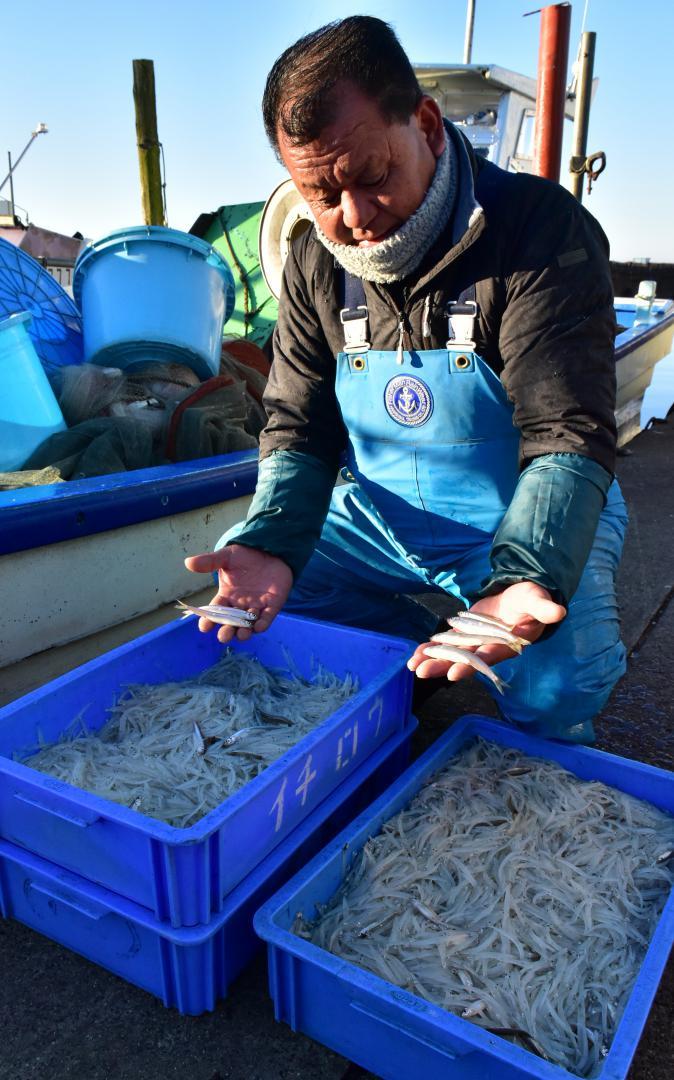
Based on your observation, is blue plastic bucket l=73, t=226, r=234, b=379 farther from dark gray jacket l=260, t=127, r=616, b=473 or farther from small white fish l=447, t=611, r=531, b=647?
small white fish l=447, t=611, r=531, b=647

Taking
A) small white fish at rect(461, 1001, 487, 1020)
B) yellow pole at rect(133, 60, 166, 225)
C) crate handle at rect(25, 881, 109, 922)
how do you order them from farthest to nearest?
yellow pole at rect(133, 60, 166, 225)
crate handle at rect(25, 881, 109, 922)
small white fish at rect(461, 1001, 487, 1020)

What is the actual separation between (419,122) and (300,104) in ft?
1.36

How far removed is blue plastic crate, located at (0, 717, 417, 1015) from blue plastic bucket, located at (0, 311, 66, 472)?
1.87m

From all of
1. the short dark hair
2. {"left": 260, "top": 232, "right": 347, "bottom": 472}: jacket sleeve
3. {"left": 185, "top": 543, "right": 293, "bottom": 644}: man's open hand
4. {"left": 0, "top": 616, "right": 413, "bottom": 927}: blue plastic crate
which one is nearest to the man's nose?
the short dark hair

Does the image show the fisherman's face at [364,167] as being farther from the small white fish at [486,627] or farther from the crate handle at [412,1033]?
the crate handle at [412,1033]

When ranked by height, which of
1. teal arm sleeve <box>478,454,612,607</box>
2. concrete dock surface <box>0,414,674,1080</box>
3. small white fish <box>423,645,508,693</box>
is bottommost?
concrete dock surface <box>0,414,674,1080</box>

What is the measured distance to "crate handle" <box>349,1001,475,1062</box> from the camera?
145 centimetres

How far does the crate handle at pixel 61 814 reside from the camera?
1.69m

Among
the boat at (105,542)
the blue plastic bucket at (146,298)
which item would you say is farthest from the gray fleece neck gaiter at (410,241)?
the blue plastic bucket at (146,298)

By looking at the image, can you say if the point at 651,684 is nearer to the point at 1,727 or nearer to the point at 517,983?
the point at 517,983

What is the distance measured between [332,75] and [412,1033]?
209cm

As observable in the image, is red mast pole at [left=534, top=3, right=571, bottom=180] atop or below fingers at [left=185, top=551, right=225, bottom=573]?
atop

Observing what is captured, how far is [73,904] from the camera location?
1846 mm

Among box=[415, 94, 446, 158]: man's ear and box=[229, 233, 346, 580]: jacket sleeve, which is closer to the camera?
box=[415, 94, 446, 158]: man's ear
